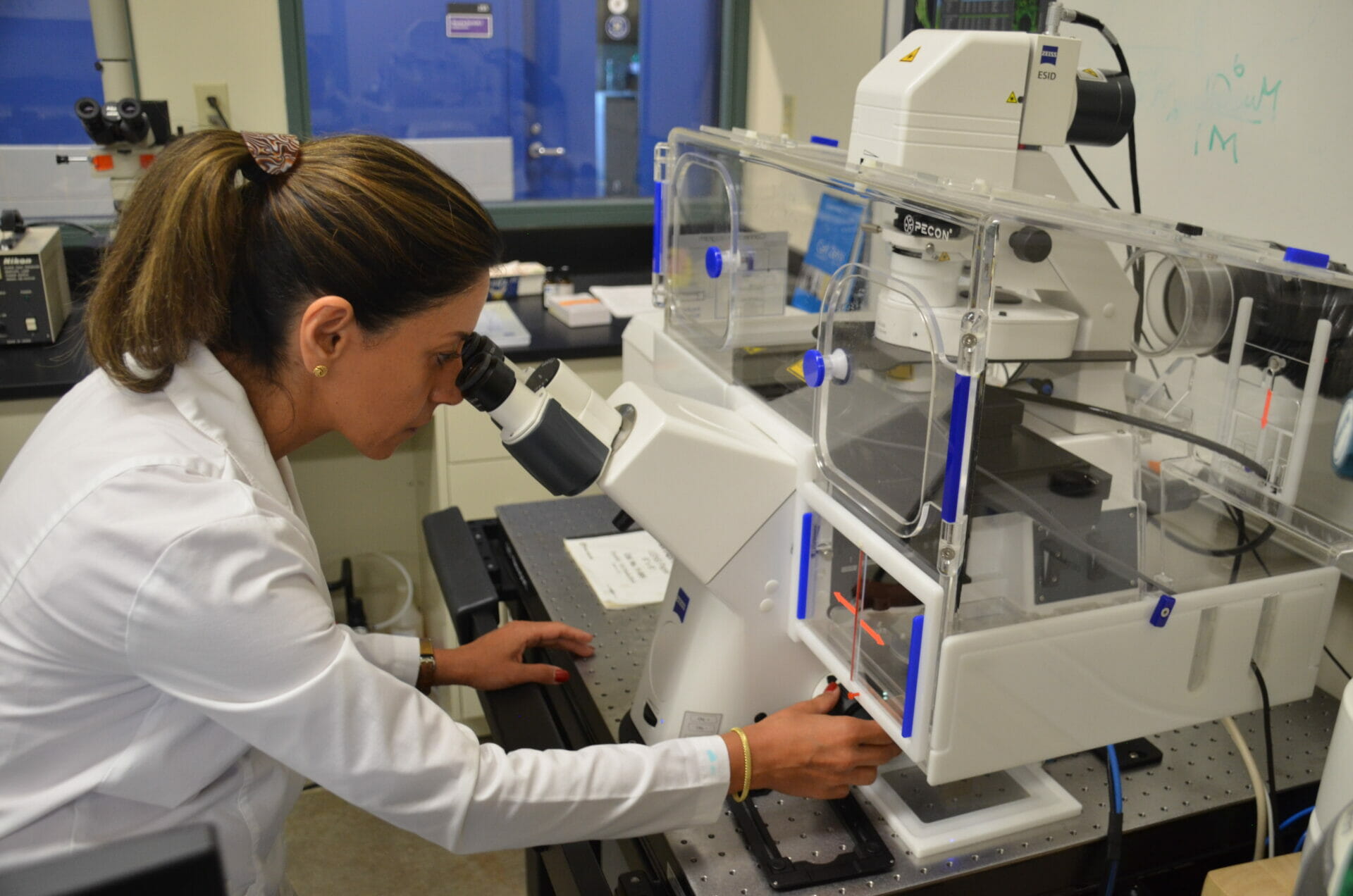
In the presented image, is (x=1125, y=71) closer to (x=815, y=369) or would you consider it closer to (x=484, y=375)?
(x=815, y=369)

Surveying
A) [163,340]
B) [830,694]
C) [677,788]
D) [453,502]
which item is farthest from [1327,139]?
[453,502]

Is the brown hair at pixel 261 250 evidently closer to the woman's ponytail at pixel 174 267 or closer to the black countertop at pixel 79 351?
the woman's ponytail at pixel 174 267

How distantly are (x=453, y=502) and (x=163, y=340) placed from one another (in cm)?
154

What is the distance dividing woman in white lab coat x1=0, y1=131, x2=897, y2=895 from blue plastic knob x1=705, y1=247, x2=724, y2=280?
41 cm

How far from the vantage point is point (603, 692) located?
50.2 inches

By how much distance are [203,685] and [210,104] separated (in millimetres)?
2209

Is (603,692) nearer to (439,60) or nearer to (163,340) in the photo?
(163,340)

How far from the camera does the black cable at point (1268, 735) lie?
1029mm

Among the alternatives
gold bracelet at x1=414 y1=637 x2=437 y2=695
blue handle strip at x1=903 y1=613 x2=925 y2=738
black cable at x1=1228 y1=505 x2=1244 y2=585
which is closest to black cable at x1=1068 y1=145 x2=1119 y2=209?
black cable at x1=1228 y1=505 x2=1244 y2=585

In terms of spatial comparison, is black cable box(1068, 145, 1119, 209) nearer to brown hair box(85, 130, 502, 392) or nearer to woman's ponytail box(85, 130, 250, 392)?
brown hair box(85, 130, 502, 392)

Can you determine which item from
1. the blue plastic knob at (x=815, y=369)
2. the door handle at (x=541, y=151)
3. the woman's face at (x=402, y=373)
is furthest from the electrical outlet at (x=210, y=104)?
the blue plastic knob at (x=815, y=369)

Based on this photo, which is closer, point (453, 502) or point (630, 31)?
point (453, 502)

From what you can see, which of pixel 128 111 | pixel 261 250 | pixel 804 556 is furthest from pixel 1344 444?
pixel 128 111

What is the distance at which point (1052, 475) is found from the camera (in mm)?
945
